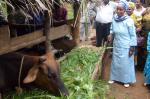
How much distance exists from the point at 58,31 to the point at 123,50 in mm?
2795

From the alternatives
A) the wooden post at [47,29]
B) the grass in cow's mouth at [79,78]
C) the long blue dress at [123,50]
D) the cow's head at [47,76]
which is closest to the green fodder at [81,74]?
the grass in cow's mouth at [79,78]

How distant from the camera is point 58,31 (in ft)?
21.5

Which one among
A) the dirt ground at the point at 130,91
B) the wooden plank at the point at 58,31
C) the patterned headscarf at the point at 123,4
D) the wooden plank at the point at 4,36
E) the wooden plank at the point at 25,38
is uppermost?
the patterned headscarf at the point at 123,4

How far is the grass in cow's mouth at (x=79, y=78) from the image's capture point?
5461 millimetres

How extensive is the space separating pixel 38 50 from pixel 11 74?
1206mm

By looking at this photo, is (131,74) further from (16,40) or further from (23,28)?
(16,40)

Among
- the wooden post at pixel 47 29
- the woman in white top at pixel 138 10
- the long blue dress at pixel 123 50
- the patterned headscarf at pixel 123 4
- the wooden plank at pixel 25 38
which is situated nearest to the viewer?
the wooden plank at pixel 25 38

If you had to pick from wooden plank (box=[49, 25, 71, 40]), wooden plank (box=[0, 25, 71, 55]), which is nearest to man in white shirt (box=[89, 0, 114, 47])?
wooden plank (box=[49, 25, 71, 40])

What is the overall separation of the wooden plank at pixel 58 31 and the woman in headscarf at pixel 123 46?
2.05 metres

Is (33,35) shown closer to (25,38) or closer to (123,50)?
(25,38)

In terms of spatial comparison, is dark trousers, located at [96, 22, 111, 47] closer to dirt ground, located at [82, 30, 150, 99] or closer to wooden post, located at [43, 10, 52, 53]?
dirt ground, located at [82, 30, 150, 99]

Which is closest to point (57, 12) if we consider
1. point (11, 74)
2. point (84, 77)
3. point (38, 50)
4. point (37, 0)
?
point (38, 50)

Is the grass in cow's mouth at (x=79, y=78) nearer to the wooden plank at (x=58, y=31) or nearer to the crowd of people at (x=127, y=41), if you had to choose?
the wooden plank at (x=58, y=31)

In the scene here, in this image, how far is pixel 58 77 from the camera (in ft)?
17.8
